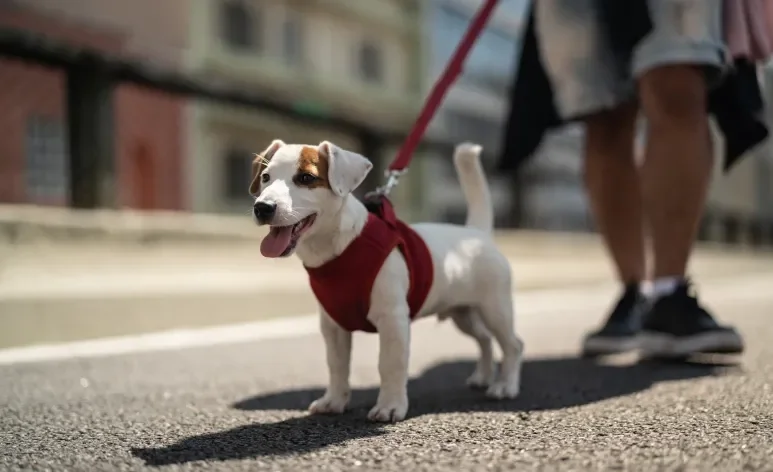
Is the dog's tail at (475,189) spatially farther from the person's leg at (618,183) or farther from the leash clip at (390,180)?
the person's leg at (618,183)

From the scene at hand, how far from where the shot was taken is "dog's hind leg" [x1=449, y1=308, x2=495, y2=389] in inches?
67.4

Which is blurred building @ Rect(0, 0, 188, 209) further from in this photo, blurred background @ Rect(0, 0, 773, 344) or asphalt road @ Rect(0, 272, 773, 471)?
asphalt road @ Rect(0, 272, 773, 471)

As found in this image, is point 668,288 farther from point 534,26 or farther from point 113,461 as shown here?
point 113,461

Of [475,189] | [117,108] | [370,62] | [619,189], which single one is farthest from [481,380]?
[370,62]

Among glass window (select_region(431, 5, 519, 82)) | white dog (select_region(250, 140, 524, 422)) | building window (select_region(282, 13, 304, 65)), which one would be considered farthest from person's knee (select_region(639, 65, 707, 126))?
building window (select_region(282, 13, 304, 65))

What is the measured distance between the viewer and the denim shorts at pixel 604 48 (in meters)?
1.86

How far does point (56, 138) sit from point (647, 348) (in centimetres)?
520

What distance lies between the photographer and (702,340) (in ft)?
6.02

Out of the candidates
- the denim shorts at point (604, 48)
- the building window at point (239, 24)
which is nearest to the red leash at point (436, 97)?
the denim shorts at point (604, 48)

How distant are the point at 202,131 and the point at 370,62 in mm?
4199

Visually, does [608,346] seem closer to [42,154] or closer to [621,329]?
[621,329]

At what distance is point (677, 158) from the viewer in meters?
1.94

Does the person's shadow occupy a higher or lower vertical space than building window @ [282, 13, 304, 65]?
lower

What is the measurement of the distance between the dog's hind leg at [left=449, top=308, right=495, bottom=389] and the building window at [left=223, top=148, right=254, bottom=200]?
8291 mm
